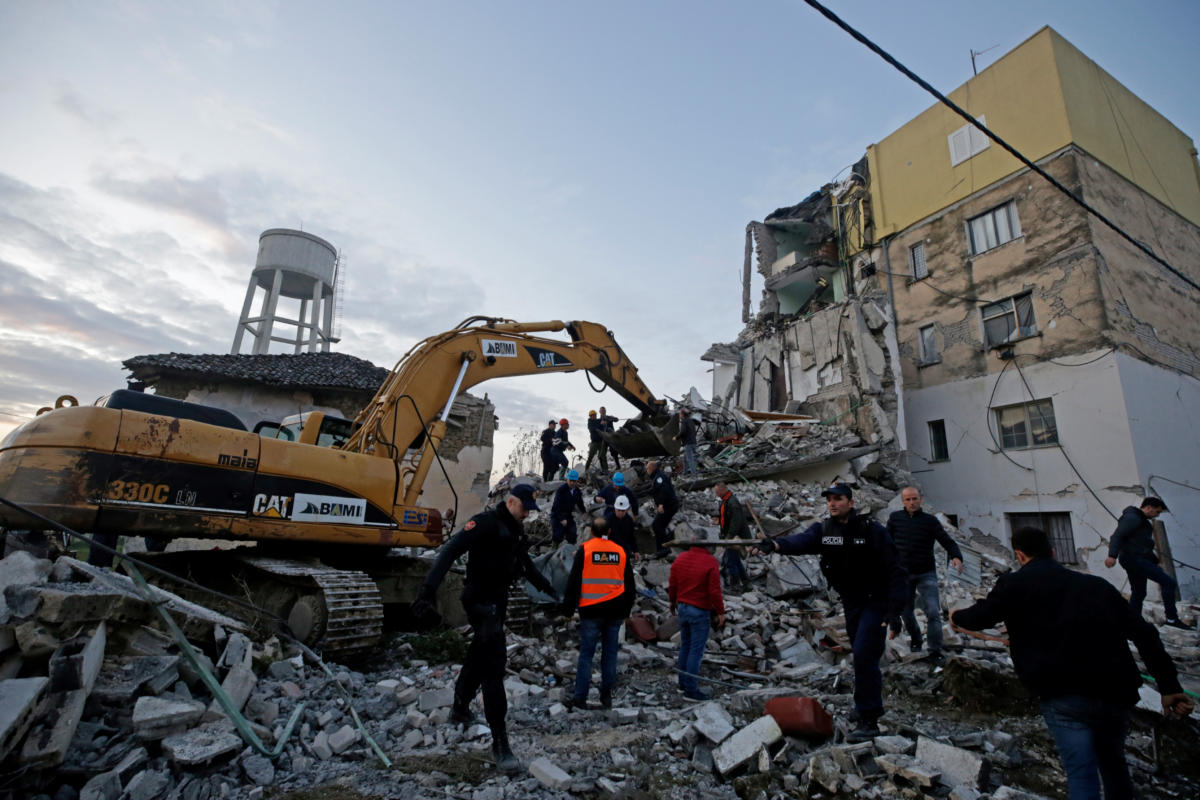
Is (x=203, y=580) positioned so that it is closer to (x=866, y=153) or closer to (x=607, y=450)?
(x=607, y=450)

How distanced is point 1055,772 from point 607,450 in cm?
1122

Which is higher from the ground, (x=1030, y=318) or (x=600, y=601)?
(x=1030, y=318)

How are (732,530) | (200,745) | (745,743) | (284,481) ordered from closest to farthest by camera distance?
(200,745) → (745,743) → (284,481) → (732,530)

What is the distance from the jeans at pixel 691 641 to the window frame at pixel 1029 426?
12.6 meters

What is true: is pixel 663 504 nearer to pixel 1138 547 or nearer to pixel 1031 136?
pixel 1138 547

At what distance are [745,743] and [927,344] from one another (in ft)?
52.2

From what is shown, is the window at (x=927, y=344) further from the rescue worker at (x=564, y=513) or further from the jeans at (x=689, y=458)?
the rescue worker at (x=564, y=513)

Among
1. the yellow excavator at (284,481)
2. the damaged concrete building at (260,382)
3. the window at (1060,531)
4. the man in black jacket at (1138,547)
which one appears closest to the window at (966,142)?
the window at (1060,531)

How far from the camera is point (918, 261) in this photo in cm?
1705

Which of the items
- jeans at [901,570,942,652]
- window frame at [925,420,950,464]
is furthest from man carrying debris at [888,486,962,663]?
window frame at [925,420,950,464]

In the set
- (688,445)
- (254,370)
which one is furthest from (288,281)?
(688,445)

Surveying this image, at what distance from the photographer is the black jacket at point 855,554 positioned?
4098mm

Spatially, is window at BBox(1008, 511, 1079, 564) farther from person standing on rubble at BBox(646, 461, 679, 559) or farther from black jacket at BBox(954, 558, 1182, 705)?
black jacket at BBox(954, 558, 1182, 705)

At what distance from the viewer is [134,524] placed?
4816 mm
